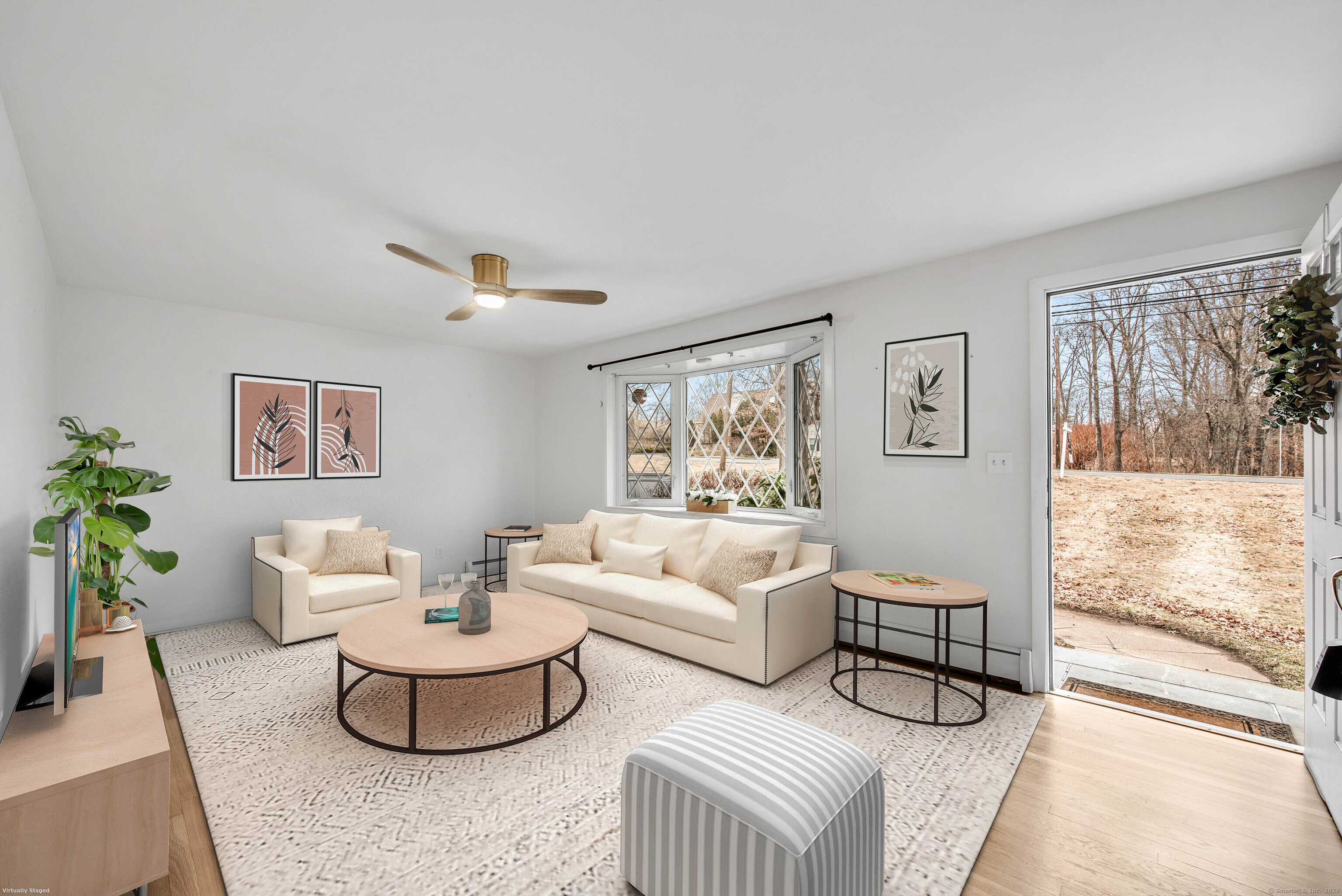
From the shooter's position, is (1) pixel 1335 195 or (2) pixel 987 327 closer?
(1) pixel 1335 195

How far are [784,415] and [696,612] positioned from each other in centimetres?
188

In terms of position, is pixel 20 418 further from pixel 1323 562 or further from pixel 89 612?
pixel 1323 562

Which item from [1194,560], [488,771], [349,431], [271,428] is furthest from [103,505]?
[1194,560]

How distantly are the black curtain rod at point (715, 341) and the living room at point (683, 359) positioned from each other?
0.04m

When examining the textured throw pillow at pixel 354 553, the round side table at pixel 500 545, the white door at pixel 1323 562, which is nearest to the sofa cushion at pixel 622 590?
the round side table at pixel 500 545

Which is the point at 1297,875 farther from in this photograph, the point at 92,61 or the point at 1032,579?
the point at 92,61

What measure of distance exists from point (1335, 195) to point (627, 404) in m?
4.49

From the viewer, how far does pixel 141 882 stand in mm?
1476

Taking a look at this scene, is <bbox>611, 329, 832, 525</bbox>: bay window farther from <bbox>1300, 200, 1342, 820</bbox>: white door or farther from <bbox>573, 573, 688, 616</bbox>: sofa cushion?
<bbox>1300, 200, 1342, 820</bbox>: white door

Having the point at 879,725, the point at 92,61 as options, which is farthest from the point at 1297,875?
the point at 92,61

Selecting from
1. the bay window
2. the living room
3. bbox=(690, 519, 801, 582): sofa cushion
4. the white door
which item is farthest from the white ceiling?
bbox=(690, 519, 801, 582): sofa cushion

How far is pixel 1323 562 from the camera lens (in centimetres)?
197

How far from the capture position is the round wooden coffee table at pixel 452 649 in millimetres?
2295

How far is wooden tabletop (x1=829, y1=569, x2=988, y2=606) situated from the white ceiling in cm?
184
